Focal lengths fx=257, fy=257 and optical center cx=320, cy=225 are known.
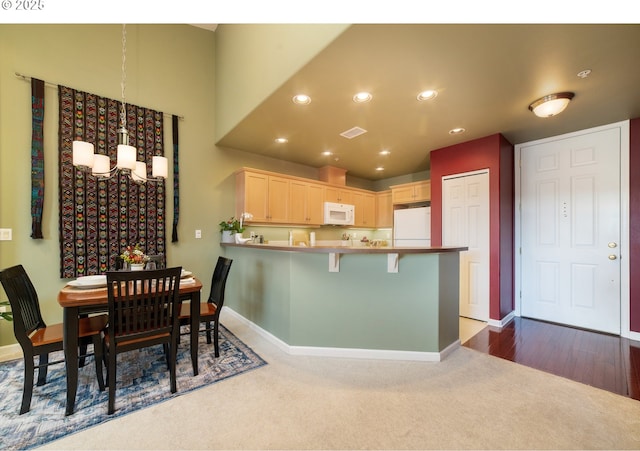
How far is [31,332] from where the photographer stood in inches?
73.7

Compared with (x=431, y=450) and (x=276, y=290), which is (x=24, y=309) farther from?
(x=431, y=450)

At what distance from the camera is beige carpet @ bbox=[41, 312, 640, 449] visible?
144 centimetres

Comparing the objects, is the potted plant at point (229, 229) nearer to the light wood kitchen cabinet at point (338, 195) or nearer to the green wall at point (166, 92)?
the green wall at point (166, 92)

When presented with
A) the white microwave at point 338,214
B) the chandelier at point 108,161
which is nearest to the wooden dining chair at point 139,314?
the chandelier at point 108,161

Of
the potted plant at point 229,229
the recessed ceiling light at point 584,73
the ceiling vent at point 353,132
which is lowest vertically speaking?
the potted plant at point 229,229

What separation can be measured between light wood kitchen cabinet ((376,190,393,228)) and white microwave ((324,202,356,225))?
0.86 meters

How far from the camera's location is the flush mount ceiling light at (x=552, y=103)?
2.35 metres

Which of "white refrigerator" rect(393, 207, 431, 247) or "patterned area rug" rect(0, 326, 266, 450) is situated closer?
"patterned area rug" rect(0, 326, 266, 450)

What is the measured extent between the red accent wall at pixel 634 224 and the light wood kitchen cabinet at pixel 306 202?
13.0ft

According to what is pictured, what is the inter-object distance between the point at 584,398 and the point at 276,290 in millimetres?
2549

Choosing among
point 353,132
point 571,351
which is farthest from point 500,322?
point 353,132

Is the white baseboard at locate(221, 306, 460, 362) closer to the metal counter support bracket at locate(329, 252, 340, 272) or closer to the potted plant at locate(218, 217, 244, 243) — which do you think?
the metal counter support bracket at locate(329, 252, 340, 272)

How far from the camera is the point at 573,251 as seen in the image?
3260 mm

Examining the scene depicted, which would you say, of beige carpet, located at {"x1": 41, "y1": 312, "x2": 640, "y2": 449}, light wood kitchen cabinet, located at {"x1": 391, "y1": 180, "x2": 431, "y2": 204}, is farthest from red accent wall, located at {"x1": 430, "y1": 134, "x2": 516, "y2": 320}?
beige carpet, located at {"x1": 41, "y1": 312, "x2": 640, "y2": 449}
